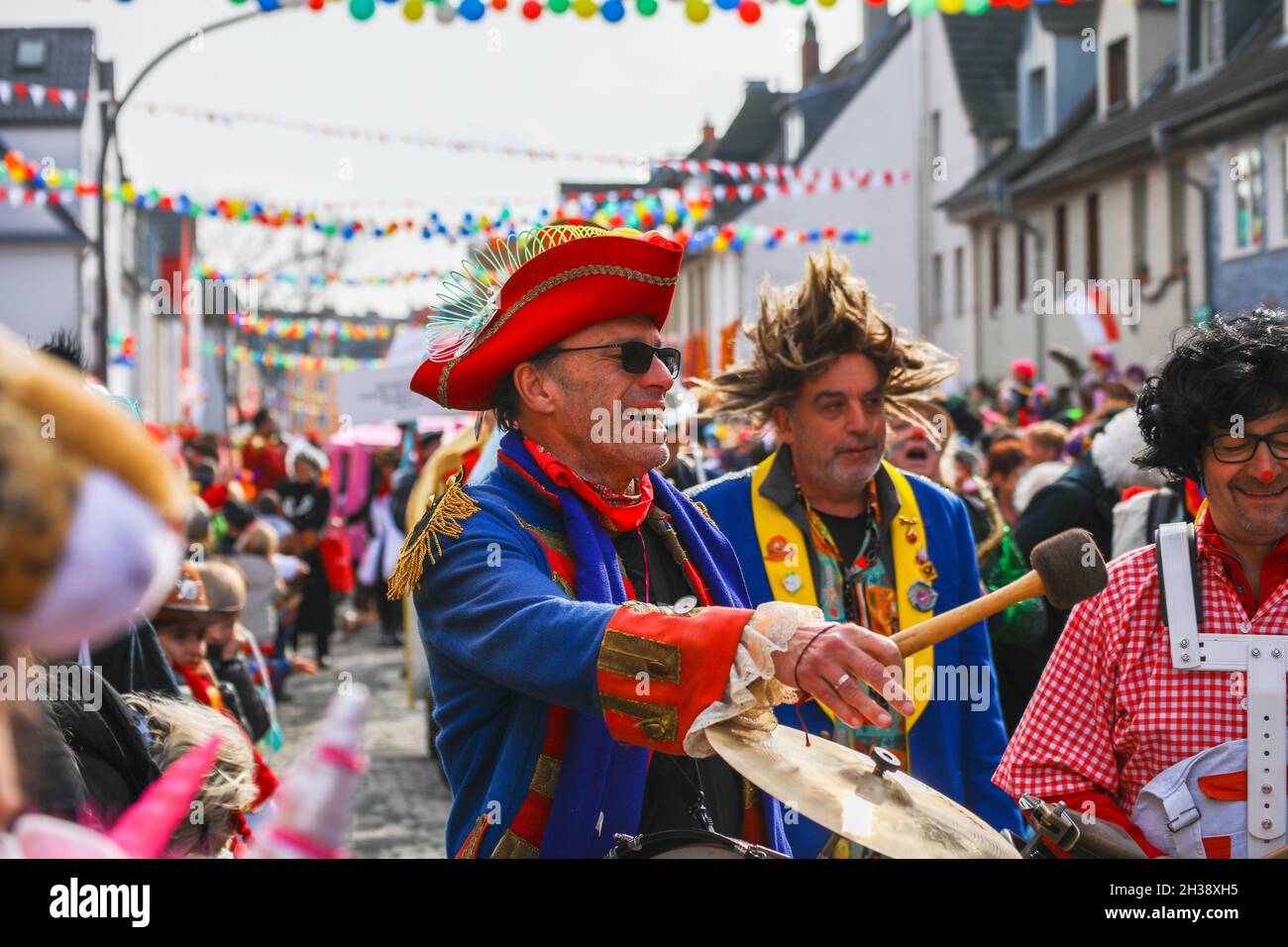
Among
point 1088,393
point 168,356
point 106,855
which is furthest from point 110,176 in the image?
point 106,855

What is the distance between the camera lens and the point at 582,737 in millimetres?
2449

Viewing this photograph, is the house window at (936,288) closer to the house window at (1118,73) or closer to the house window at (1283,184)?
the house window at (1118,73)

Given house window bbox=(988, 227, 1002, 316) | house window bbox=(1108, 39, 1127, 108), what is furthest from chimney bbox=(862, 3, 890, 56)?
house window bbox=(1108, 39, 1127, 108)

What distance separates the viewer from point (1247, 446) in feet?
9.96

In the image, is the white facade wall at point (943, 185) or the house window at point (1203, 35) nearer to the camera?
the house window at point (1203, 35)

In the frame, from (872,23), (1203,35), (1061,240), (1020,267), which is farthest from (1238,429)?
(872,23)

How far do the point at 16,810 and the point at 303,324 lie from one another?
2852cm

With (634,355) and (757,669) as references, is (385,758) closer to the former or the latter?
(634,355)

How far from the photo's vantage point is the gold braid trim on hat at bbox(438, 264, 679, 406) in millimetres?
2709

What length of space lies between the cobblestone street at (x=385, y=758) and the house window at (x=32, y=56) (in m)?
28.6

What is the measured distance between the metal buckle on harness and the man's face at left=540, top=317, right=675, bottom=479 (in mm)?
1095

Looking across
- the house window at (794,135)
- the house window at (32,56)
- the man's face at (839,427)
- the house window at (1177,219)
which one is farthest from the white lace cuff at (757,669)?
the house window at (32,56)

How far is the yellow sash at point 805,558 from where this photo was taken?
3975 mm

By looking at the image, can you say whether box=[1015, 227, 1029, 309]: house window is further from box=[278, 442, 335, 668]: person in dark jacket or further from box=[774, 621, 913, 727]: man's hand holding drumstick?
box=[774, 621, 913, 727]: man's hand holding drumstick
